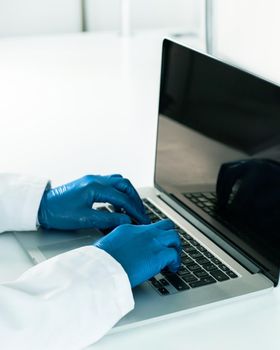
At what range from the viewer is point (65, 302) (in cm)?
94

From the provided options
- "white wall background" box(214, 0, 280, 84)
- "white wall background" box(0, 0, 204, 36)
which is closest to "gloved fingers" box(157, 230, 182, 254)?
"white wall background" box(214, 0, 280, 84)

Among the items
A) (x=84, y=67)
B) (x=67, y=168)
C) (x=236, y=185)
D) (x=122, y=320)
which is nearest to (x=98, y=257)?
(x=122, y=320)

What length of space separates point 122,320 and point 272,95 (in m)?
0.42

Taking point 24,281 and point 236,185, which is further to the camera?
point 236,185

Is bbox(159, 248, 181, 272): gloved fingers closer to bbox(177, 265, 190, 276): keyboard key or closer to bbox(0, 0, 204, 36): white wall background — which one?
bbox(177, 265, 190, 276): keyboard key

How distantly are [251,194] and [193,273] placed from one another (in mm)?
168

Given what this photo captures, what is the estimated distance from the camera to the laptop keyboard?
3.49ft

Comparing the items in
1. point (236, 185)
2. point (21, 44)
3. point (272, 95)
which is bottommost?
point (21, 44)

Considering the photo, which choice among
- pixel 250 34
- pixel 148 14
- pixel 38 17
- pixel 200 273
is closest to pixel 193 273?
pixel 200 273

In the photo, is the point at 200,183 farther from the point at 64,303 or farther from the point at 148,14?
the point at 148,14

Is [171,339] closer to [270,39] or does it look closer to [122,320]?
[122,320]

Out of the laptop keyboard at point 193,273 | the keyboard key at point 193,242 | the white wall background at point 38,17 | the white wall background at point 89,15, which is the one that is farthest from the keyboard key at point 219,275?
the white wall background at point 38,17

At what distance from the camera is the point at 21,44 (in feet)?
11.2

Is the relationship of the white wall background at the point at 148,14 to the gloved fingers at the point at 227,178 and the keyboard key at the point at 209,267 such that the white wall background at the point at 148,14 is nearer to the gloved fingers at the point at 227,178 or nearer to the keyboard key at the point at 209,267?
the gloved fingers at the point at 227,178
